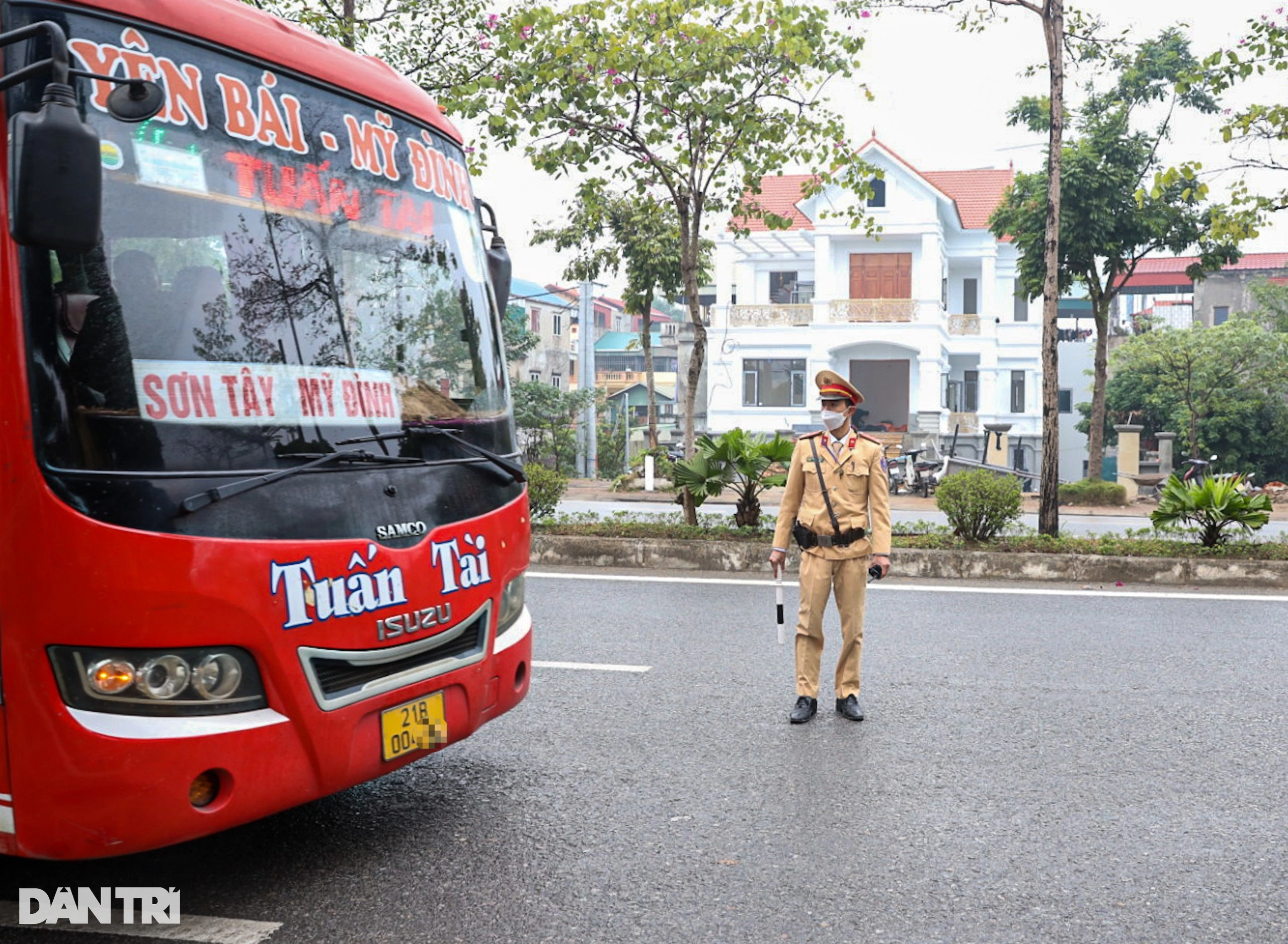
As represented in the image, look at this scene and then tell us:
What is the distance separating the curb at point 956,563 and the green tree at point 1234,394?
23.8 m

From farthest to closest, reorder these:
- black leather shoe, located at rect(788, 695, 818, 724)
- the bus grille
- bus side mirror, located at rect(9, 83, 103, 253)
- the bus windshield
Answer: black leather shoe, located at rect(788, 695, 818, 724) < the bus grille < the bus windshield < bus side mirror, located at rect(9, 83, 103, 253)

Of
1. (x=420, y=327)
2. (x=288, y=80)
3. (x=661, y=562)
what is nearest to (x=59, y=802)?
(x=420, y=327)

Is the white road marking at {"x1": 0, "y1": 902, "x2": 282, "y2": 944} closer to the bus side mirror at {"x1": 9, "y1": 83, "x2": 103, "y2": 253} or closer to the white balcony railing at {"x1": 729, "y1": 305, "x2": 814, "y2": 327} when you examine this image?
the bus side mirror at {"x1": 9, "y1": 83, "x2": 103, "y2": 253}

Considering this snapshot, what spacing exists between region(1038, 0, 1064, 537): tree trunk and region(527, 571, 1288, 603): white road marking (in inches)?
90.0

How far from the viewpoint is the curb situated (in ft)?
35.1

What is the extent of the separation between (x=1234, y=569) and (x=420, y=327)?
28.9 feet

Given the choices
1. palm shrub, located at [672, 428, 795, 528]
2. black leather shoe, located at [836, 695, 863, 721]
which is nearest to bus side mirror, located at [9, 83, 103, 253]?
black leather shoe, located at [836, 695, 863, 721]

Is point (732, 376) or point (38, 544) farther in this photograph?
point (732, 376)

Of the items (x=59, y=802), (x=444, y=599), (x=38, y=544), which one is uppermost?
(x=38, y=544)

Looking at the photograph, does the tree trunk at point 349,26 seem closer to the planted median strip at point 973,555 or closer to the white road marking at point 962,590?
the planted median strip at point 973,555

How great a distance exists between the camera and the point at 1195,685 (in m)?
6.86

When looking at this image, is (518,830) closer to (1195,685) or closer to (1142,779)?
(1142,779)

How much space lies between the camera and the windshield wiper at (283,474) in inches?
136

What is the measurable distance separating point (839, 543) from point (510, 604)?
2.10 m
